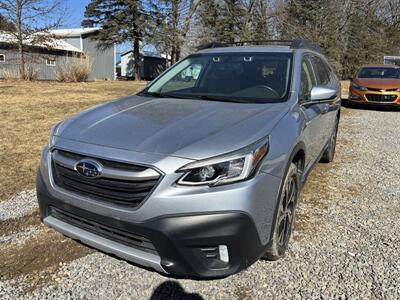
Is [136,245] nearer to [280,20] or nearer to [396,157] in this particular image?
[396,157]

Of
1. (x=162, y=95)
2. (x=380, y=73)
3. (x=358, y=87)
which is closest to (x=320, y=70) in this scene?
(x=162, y=95)

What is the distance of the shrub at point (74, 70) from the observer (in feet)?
64.2

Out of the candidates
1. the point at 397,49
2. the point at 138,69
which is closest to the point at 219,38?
the point at 138,69

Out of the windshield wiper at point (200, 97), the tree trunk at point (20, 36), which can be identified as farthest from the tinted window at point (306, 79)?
the tree trunk at point (20, 36)

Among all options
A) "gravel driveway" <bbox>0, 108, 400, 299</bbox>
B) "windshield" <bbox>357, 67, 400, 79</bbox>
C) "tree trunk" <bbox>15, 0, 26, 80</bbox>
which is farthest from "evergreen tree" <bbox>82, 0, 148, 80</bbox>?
"gravel driveway" <bbox>0, 108, 400, 299</bbox>

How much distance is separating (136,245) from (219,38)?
1215 inches

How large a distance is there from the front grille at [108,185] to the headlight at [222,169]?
0.21 m

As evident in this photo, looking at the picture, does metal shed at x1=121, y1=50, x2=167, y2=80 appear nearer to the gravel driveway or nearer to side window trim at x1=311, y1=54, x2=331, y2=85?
side window trim at x1=311, y1=54, x2=331, y2=85

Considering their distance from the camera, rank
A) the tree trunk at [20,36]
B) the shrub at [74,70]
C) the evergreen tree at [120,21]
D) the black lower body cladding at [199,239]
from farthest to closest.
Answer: the evergreen tree at [120,21], the tree trunk at [20,36], the shrub at [74,70], the black lower body cladding at [199,239]

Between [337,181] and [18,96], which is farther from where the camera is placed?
[18,96]

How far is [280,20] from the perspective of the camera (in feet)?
99.4

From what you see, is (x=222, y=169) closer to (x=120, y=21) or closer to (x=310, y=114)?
(x=310, y=114)

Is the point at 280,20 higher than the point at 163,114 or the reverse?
higher

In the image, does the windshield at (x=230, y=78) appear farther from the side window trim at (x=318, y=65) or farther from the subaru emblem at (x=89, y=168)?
the subaru emblem at (x=89, y=168)
